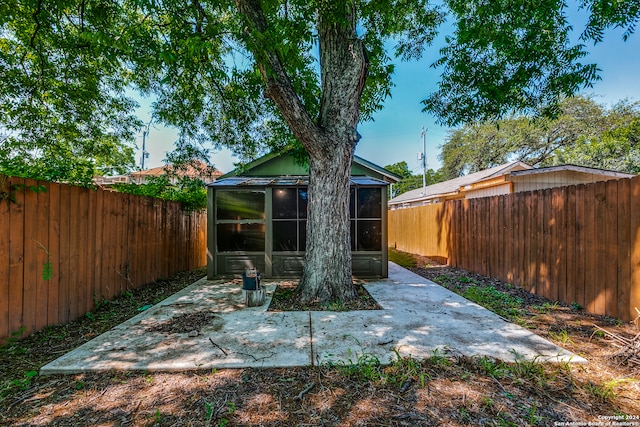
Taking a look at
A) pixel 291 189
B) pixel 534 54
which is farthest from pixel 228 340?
pixel 534 54

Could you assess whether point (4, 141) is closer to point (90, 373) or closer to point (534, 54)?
point (90, 373)

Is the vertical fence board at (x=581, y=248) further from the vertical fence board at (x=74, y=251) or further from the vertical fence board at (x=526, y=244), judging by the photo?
the vertical fence board at (x=74, y=251)

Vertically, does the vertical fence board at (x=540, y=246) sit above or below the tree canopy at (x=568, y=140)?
below

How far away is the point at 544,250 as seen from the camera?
4582mm

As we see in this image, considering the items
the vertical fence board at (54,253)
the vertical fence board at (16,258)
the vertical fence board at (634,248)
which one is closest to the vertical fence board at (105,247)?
the vertical fence board at (54,253)

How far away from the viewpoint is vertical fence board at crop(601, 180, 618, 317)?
11.2 feet

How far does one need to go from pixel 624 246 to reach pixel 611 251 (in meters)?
0.18

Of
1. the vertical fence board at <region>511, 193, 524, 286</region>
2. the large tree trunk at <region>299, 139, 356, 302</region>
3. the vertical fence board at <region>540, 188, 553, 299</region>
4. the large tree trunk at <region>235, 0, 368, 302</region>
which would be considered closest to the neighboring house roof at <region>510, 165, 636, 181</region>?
the vertical fence board at <region>511, 193, 524, 286</region>

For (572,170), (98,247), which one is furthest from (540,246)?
(572,170)

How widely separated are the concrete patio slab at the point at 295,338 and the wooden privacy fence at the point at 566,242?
1352 mm

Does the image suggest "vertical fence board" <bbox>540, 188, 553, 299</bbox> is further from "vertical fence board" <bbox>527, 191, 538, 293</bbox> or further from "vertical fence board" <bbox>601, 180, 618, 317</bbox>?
"vertical fence board" <bbox>601, 180, 618, 317</bbox>

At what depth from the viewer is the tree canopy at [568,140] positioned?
15.6 m

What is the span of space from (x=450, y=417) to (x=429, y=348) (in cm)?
99

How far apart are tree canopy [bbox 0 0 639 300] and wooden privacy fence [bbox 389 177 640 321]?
187 cm
